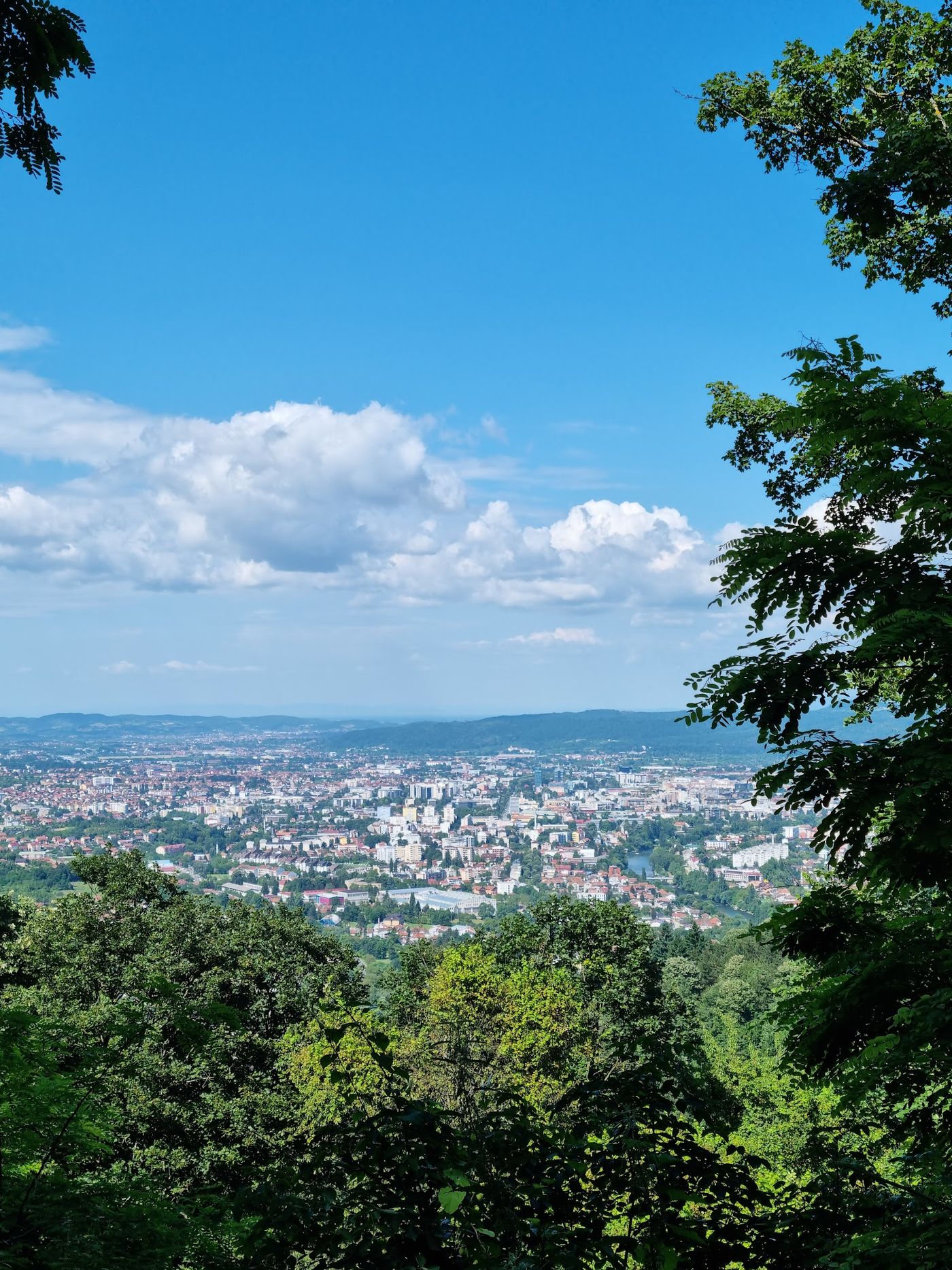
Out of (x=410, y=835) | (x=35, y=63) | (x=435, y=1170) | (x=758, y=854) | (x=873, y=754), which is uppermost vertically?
(x=35, y=63)

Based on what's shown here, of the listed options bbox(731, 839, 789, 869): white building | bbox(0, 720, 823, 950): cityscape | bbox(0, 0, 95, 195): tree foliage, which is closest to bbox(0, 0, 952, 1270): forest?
bbox(0, 0, 95, 195): tree foliage

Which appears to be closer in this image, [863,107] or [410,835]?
[863,107]

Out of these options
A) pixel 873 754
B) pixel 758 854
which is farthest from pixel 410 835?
pixel 873 754

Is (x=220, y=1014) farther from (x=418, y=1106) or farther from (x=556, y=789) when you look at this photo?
(x=556, y=789)

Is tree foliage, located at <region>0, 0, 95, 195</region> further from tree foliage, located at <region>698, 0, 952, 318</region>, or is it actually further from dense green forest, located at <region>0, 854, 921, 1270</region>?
tree foliage, located at <region>698, 0, 952, 318</region>

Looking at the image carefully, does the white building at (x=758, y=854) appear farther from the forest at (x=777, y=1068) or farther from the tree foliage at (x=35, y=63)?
the tree foliage at (x=35, y=63)

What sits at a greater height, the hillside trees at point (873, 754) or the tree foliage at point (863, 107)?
the tree foliage at point (863, 107)

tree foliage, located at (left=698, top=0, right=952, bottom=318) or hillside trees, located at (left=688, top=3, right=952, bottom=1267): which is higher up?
tree foliage, located at (left=698, top=0, right=952, bottom=318)

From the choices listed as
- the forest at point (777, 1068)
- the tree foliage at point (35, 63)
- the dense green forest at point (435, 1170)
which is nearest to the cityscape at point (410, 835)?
the dense green forest at point (435, 1170)

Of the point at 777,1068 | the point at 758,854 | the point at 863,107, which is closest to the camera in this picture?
the point at 777,1068

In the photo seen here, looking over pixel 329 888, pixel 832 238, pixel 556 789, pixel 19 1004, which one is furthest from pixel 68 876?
pixel 556 789

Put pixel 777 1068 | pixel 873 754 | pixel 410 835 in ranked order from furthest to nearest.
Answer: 1. pixel 410 835
2. pixel 777 1068
3. pixel 873 754

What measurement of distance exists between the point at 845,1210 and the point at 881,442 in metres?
3.04

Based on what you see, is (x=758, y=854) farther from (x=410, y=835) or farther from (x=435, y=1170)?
(x=435, y=1170)
